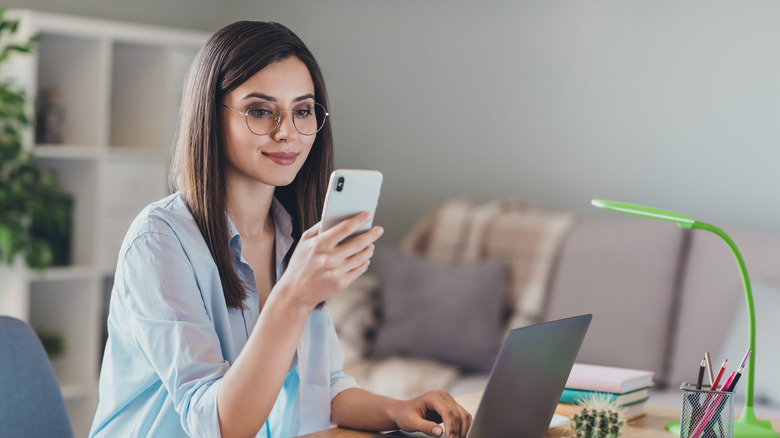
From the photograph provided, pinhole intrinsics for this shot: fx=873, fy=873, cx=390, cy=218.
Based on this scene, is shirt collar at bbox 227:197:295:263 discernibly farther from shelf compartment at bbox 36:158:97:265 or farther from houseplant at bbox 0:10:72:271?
shelf compartment at bbox 36:158:97:265

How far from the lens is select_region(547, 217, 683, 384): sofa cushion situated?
282 centimetres

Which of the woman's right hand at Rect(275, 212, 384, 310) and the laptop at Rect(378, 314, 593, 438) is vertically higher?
the woman's right hand at Rect(275, 212, 384, 310)

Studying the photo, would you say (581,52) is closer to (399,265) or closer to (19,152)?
(399,265)

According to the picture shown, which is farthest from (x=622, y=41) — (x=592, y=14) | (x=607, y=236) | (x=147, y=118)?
(x=147, y=118)

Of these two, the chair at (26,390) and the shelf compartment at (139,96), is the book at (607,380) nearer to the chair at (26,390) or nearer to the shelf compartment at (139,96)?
the chair at (26,390)

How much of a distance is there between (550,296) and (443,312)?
0.38 m

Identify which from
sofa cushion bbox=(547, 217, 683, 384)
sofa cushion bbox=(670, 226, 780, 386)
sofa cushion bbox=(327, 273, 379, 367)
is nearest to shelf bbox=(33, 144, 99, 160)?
sofa cushion bbox=(327, 273, 379, 367)

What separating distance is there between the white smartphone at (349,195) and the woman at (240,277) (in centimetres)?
2

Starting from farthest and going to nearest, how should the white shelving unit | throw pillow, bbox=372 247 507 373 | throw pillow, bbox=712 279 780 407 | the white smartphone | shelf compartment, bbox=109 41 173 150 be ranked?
shelf compartment, bbox=109 41 173 150, the white shelving unit, throw pillow, bbox=372 247 507 373, throw pillow, bbox=712 279 780 407, the white smartphone

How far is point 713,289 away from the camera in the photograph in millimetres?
2766

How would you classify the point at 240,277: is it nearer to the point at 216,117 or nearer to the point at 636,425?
the point at 216,117

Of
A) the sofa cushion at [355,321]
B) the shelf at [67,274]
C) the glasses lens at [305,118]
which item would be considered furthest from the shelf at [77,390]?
the glasses lens at [305,118]

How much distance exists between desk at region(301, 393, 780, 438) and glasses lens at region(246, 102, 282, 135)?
0.45 metres

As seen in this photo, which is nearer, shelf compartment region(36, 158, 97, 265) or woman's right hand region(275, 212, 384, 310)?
woman's right hand region(275, 212, 384, 310)
